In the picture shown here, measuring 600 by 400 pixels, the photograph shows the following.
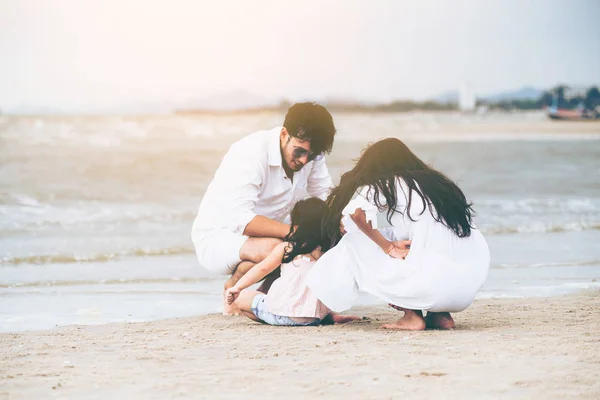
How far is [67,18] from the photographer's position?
1659 centimetres

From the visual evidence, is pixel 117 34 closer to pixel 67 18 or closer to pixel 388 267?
pixel 67 18

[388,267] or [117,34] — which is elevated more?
[117,34]

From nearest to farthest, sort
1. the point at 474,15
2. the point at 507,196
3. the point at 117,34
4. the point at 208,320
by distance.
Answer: the point at 208,320, the point at 507,196, the point at 117,34, the point at 474,15

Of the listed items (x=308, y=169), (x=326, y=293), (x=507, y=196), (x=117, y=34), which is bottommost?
(x=507, y=196)

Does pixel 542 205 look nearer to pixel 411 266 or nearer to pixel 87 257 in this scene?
pixel 87 257

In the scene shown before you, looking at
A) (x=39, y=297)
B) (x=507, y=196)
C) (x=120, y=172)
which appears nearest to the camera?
(x=39, y=297)

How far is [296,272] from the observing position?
3.47 metres

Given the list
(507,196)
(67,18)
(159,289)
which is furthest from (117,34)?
(159,289)

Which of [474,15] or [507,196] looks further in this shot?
[474,15]

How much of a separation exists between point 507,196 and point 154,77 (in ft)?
25.6

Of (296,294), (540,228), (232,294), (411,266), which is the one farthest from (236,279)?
(540,228)

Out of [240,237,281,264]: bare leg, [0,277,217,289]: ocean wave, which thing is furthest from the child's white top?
[0,277,217,289]: ocean wave

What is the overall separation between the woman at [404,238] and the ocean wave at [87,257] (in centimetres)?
334

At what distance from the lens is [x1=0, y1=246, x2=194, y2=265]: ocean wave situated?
6.18 m
